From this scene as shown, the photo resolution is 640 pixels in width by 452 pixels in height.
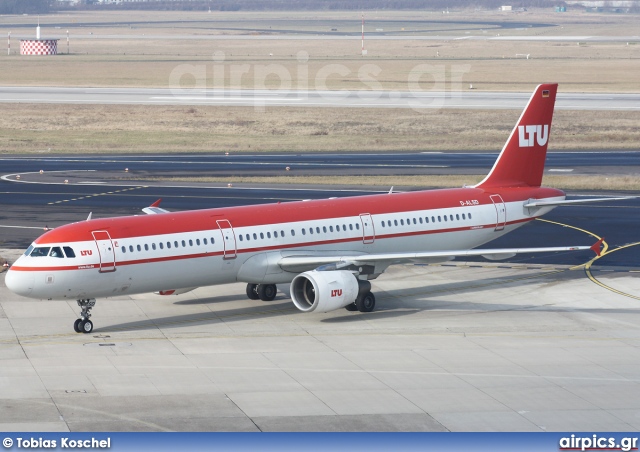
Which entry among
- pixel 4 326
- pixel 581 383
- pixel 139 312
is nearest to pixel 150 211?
pixel 139 312

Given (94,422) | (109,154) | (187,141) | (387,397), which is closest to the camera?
(94,422)

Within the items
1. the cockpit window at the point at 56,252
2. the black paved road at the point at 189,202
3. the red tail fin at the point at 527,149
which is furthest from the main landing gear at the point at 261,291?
the black paved road at the point at 189,202

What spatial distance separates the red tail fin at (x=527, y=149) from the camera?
5041 cm

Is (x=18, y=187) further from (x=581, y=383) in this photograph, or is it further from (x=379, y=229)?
(x=581, y=383)

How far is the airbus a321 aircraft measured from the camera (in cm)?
3938

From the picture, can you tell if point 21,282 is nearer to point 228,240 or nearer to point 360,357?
point 228,240

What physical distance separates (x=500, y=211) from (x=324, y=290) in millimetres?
11789

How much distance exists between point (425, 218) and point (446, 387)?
14.7 metres

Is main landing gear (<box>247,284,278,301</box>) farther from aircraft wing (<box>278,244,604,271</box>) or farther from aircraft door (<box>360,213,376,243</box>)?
aircraft door (<box>360,213,376,243</box>)

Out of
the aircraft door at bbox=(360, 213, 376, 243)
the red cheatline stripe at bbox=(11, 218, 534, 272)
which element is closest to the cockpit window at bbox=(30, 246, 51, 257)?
the red cheatline stripe at bbox=(11, 218, 534, 272)

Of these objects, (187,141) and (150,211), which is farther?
(187,141)

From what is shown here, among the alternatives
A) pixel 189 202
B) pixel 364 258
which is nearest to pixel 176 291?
pixel 364 258

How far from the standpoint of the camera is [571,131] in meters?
106

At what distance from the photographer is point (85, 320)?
40.4 meters
